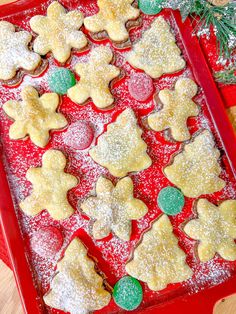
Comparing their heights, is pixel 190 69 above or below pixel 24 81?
below

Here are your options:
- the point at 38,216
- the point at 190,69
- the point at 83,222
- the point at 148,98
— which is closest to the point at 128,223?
the point at 83,222

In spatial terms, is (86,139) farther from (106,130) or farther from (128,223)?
(128,223)

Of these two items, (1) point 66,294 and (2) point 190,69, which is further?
(2) point 190,69

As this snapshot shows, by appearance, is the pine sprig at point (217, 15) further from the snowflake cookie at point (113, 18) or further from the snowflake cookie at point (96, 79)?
the snowflake cookie at point (96, 79)

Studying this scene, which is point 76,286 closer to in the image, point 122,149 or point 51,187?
point 51,187

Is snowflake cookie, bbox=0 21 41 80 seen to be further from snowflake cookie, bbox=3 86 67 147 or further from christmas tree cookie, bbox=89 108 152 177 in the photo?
christmas tree cookie, bbox=89 108 152 177

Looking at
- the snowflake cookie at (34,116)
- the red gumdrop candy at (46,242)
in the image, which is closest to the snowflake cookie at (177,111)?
the snowflake cookie at (34,116)

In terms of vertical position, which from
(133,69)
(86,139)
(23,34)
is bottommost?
(86,139)
